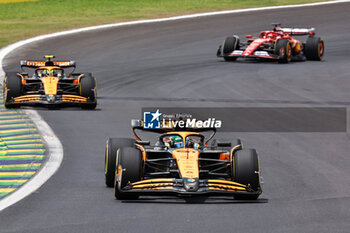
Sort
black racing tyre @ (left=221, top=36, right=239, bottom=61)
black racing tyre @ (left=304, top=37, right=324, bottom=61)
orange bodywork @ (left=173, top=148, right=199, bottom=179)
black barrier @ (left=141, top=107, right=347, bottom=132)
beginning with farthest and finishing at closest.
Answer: black racing tyre @ (left=304, top=37, right=324, bottom=61) → black racing tyre @ (left=221, top=36, right=239, bottom=61) → black barrier @ (left=141, top=107, right=347, bottom=132) → orange bodywork @ (left=173, top=148, right=199, bottom=179)

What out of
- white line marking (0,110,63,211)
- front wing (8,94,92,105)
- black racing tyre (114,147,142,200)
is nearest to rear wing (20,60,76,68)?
front wing (8,94,92,105)

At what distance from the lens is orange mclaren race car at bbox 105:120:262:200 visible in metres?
12.2

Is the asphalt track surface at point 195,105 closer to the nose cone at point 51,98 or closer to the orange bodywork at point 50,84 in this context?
the nose cone at point 51,98

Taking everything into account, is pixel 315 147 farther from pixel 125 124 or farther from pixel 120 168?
pixel 120 168

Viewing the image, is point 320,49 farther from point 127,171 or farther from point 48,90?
point 127,171

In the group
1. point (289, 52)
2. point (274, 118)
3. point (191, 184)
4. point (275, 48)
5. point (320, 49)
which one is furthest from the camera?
point (320, 49)

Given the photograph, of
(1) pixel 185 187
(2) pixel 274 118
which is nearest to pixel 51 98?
(2) pixel 274 118

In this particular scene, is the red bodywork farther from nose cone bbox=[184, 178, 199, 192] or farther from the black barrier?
nose cone bbox=[184, 178, 199, 192]

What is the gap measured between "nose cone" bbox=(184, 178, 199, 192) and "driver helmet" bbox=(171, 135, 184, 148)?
5.29 feet

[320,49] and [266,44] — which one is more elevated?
[266,44]

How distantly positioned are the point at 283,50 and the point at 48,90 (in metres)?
14.4

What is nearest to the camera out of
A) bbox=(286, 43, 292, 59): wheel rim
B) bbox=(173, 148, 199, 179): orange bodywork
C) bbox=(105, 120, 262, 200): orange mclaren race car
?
bbox=(105, 120, 262, 200): orange mclaren race car

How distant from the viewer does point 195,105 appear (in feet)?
80.5

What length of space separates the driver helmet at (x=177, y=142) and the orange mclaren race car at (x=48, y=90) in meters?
9.47
